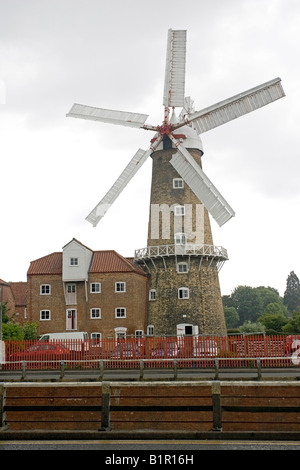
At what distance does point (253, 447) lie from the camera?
9.80 metres

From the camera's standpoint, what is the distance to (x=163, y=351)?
2638 cm

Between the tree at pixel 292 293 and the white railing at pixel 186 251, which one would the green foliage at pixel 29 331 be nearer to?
the white railing at pixel 186 251

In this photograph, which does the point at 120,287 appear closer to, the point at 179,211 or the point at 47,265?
the point at 47,265

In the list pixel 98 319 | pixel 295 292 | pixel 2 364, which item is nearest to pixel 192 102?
pixel 98 319

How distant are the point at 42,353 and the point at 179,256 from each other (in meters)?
17.8

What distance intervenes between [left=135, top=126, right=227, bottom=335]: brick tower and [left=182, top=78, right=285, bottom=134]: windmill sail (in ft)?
7.30

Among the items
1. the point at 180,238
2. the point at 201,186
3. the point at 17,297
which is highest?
the point at 201,186

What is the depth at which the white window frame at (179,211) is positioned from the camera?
4325 centimetres

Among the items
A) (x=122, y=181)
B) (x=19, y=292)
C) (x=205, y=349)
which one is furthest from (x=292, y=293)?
(x=205, y=349)

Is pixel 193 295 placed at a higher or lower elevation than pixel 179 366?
higher

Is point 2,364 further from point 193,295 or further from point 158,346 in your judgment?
point 193,295

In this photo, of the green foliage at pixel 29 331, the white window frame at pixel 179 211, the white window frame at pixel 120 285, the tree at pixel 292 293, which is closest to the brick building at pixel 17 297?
the green foliage at pixel 29 331

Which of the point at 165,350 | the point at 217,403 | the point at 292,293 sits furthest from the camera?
the point at 292,293
